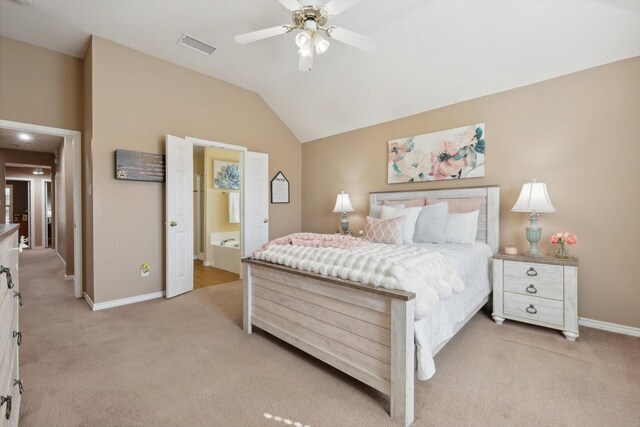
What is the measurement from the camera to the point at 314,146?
5.25 m

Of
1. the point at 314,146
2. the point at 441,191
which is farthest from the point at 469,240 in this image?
the point at 314,146

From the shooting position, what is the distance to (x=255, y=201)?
466cm

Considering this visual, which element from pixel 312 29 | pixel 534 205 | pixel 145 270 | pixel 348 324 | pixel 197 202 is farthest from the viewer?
pixel 197 202

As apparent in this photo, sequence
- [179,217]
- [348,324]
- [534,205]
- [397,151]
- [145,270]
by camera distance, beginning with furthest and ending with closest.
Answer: [397,151]
[179,217]
[145,270]
[534,205]
[348,324]

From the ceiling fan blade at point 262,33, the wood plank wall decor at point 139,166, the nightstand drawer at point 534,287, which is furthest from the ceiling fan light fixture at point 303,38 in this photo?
the nightstand drawer at point 534,287

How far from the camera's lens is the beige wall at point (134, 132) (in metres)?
3.25

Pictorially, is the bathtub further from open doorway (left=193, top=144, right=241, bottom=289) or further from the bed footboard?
the bed footboard

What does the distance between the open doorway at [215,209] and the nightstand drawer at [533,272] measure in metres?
4.19

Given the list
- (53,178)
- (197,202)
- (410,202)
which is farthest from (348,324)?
(53,178)

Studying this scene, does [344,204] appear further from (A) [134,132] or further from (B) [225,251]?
(A) [134,132]

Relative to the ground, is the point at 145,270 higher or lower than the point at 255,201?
lower

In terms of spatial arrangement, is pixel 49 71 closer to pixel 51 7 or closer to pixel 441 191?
pixel 51 7

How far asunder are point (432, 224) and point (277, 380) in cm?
213

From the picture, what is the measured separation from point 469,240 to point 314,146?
314 centimetres
